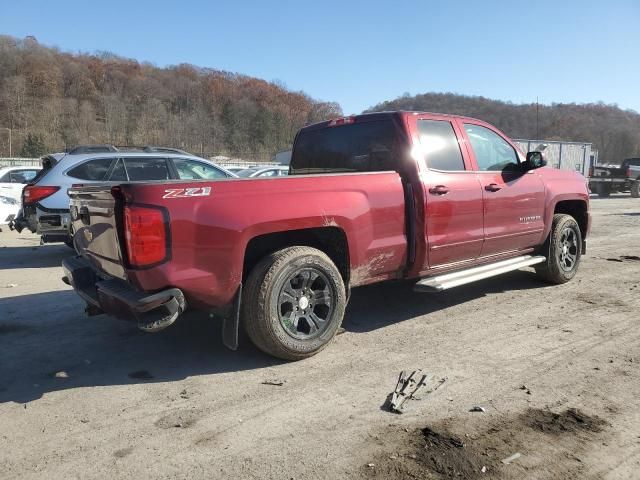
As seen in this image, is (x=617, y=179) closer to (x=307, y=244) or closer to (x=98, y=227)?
(x=307, y=244)

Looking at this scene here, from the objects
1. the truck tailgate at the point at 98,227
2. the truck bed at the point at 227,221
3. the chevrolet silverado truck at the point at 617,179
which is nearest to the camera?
the truck bed at the point at 227,221

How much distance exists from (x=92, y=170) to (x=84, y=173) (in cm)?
13

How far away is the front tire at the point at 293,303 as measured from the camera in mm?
3895

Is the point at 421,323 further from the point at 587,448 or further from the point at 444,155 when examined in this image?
the point at 587,448

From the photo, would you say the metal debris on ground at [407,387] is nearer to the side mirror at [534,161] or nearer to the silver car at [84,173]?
the side mirror at [534,161]

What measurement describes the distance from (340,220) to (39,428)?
98.6 inches

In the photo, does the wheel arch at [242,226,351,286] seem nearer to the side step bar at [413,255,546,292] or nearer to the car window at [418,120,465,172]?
the side step bar at [413,255,546,292]

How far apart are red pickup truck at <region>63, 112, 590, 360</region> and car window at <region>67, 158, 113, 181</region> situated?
405 cm

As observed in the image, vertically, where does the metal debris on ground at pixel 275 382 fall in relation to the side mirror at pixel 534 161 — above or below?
below

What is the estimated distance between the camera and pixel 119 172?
8.64m

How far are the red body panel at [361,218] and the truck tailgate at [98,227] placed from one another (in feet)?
0.05

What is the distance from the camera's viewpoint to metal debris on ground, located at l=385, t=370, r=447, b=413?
3.37 m

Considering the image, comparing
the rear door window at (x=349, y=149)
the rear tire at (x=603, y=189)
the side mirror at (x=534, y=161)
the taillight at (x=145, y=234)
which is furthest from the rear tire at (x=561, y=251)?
the rear tire at (x=603, y=189)

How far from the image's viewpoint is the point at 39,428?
10.3 ft
